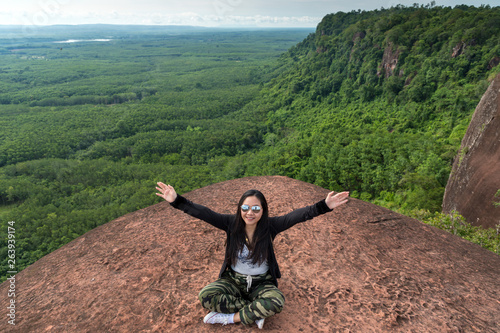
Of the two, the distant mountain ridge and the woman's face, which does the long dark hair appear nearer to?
the woman's face

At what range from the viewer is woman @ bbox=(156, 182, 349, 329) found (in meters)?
4.37

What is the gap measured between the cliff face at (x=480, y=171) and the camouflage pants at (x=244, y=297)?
480 inches

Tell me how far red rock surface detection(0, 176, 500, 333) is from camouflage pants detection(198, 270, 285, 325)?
333 millimetres

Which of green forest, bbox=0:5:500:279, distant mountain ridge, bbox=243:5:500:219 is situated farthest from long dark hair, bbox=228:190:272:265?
distant mountain ridge, bbox=243:5:500:219

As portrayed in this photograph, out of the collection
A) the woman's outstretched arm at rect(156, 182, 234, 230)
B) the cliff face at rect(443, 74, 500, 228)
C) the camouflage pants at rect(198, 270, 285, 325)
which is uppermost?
the woman's outstretched arm at rect(156, 182, 234, 230)

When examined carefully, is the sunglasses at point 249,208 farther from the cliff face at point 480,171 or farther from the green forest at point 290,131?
the cliff face at point 480,171

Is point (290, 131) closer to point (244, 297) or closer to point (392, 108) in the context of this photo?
point (392, 108)

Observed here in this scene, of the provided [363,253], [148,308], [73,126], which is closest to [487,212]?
[363,253]

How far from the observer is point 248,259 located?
182 inches

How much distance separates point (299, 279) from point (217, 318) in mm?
2024

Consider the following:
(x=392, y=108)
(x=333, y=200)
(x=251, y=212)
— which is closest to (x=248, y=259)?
(x=251, y=212)

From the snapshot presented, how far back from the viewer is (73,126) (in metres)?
70.0

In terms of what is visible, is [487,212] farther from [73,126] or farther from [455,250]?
[73,126]

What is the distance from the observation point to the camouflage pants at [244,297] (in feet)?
14.0
